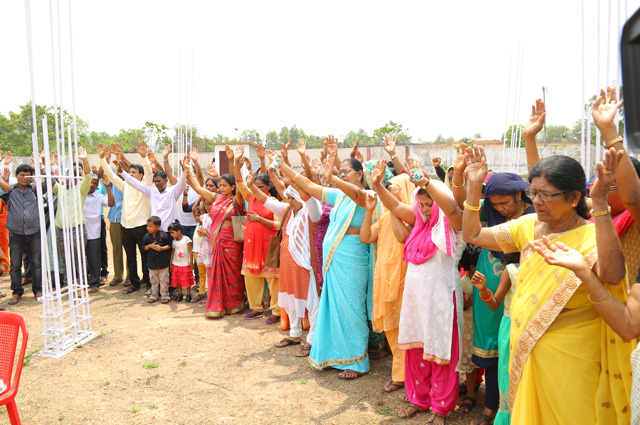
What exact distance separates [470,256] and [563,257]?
171 centimetres

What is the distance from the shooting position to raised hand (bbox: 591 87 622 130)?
215 cm

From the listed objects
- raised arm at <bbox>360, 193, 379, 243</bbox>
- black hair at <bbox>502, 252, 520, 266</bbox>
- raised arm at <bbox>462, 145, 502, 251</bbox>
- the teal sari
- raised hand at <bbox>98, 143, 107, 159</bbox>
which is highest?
raised hand at <bbox>98, 143, 107, 159</bbox>

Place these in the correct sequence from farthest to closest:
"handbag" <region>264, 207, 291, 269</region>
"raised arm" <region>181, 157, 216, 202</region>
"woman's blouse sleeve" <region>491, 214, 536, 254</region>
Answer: "raised arm" <region>181, 157, 216, 202</region>
"handbag" <region>264, 207, 291, 269</region>
"woman's blouse sleeve" <region>491, 214, 536, 254</region>

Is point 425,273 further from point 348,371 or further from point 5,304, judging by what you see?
point 5,304

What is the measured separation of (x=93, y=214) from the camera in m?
7.85

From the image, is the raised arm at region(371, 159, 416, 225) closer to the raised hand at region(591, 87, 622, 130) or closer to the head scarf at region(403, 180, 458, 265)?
the head scarf at region(403, 180, 458, 265)

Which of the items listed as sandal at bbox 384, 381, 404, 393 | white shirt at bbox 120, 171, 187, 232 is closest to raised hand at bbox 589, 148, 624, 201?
sandal at bbox 384, 381, 404, 393

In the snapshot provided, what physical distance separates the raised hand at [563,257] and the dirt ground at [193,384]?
7.39 feet

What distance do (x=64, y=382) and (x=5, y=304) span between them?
377cm

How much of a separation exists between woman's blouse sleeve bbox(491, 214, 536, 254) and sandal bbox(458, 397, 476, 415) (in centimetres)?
183

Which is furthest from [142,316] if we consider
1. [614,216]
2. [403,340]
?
[614,216]

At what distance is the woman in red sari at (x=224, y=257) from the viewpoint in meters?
6.50

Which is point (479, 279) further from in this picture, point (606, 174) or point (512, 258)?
point (606, 174)

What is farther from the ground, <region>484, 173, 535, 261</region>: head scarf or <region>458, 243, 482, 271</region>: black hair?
<region>484, 173, 535, 261</region>: head scarf
